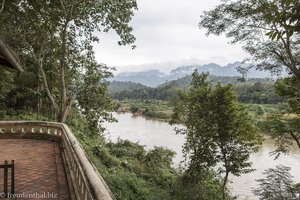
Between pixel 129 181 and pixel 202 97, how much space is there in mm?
8192

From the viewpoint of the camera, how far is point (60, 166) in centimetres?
937

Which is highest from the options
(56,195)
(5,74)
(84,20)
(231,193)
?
(84,20)

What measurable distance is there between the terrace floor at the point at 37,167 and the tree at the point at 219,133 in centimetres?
1215

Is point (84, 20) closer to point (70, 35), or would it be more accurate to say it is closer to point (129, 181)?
point (70, 35)

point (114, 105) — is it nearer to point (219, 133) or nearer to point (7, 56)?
point (219, 133)

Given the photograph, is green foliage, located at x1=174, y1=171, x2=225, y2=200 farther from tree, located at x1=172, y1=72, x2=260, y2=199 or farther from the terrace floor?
the terrace floor

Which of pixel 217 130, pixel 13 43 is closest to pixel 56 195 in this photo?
pixel 13 43

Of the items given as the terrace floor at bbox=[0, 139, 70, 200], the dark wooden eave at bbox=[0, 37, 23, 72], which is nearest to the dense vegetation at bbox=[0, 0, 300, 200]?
the terrace floor at bbox=[0, 139, 70, 200]

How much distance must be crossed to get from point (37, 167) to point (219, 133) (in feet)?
49.4

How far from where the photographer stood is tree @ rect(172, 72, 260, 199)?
70.8 ft

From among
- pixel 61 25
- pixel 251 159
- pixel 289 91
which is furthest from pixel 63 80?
pixel 251 159

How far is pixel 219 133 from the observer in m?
22.0

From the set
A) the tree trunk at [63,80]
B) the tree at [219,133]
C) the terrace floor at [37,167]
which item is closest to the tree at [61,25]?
the tree trunk at [63,80]

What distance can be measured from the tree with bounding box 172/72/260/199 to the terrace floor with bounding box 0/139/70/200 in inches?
478
